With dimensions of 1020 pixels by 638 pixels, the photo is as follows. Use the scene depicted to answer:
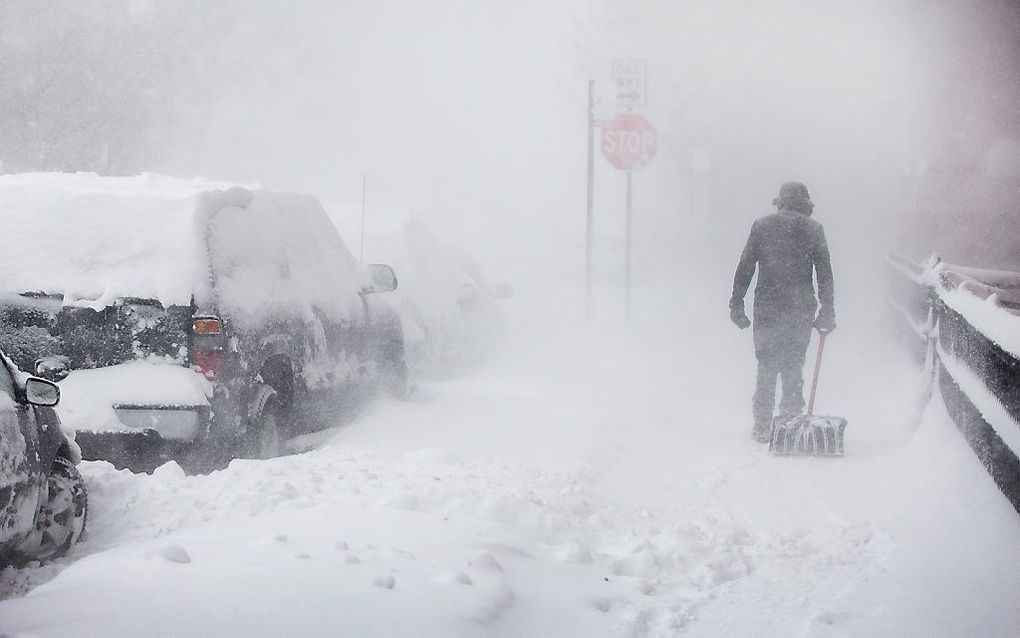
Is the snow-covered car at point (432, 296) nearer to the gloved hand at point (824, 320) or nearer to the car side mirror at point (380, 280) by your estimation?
the car side mirror at point (380, 280)

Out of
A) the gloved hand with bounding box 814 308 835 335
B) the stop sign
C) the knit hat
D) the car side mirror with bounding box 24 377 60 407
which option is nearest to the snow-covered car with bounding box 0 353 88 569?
the car side mirror with bounding box 24 377 60 407

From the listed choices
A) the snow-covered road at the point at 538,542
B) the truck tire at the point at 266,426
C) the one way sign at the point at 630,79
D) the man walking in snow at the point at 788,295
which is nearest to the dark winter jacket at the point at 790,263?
the man walking in snow at the point at 788,295

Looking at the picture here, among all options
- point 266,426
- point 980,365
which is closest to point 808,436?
point 980,365

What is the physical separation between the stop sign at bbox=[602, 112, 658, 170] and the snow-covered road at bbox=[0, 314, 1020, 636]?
373 inches

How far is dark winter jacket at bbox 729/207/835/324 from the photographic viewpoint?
849 centimetres

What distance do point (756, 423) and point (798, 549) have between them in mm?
3420

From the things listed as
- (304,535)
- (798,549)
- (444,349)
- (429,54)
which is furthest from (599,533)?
(429,54)

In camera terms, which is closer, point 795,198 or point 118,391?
point 118,391

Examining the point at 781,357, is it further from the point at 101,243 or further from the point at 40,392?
the point at 40,392

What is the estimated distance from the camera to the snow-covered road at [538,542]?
11.7 ft

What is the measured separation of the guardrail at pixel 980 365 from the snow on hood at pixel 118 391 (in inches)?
151

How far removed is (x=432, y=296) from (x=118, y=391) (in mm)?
5422

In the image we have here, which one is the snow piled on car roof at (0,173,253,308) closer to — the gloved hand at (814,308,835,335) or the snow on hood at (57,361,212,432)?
the snow on hood at (57,361,212,432)

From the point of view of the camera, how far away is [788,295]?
8.51 metres
